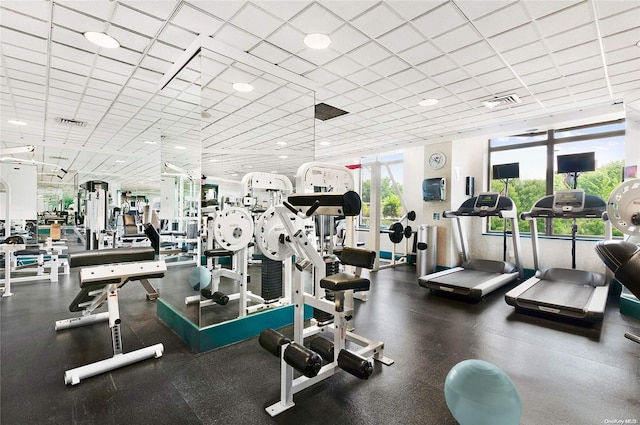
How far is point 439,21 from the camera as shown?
2.68m

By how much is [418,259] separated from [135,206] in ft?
37.3

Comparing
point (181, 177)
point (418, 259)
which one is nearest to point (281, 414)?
point (181, 177)

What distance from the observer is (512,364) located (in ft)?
8.75

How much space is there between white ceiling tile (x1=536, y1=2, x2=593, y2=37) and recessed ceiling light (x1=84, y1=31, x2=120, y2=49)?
4000 millimetres

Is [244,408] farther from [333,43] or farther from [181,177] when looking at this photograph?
[333,43]

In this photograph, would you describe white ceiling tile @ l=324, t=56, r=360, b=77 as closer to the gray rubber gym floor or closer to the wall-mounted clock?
the gray rubber gym floor

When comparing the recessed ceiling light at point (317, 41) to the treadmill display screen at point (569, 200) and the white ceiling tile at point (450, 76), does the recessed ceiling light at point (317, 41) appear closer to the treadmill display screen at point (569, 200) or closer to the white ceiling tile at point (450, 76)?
the white ceiling tile at point (450, 76)

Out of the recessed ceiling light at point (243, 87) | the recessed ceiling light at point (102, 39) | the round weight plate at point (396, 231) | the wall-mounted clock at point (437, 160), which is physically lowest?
the round weight plate at point (396, 231)

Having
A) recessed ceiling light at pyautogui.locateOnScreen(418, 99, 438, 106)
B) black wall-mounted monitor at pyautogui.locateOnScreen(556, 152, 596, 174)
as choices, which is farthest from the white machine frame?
black wall-mounted monitor at pyautogui.locateOnScreen(556, 152, 596, 174)

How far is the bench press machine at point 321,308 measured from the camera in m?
2.01

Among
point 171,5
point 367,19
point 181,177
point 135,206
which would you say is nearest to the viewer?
point 171,5

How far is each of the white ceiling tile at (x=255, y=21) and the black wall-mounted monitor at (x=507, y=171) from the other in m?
4.80

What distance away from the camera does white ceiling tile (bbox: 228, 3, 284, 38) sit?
254 centimetres

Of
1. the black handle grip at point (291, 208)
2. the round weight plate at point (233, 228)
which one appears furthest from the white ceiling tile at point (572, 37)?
the round weight plate at point (233, 228)
